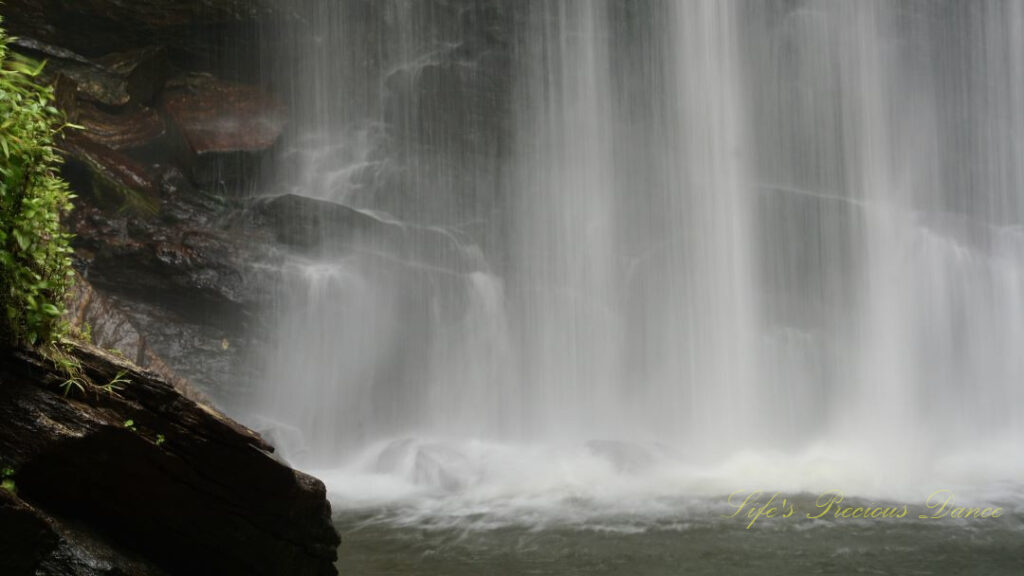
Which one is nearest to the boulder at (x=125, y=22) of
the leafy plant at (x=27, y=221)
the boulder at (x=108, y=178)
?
the boulder at (x=108, y=178)

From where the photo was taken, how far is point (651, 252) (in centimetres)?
1920

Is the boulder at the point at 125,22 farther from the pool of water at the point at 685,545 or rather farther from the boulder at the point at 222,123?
the pool of water at the point at 685,545

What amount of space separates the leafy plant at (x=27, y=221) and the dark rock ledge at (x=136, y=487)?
169mm

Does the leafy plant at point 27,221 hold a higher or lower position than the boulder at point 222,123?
lower

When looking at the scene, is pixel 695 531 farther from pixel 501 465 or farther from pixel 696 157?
pixel 696 157

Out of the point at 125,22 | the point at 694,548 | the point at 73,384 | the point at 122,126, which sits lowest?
the point at 694,548

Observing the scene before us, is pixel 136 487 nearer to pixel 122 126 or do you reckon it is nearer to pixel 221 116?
pixel 122 126

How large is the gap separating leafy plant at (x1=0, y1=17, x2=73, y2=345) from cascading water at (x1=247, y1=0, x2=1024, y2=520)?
7385 millimetres

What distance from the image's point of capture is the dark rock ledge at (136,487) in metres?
3.63

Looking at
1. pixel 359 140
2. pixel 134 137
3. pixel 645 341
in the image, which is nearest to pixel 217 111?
pixel 134 137

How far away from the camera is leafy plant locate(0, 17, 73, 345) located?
3.64 meters

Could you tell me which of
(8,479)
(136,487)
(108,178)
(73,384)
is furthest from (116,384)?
(108,178)

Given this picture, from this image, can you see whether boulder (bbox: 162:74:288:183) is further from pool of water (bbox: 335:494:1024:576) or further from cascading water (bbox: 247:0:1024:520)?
pool of water (bbox: 335:494:1024:576)

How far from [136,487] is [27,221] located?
4.37 ft
